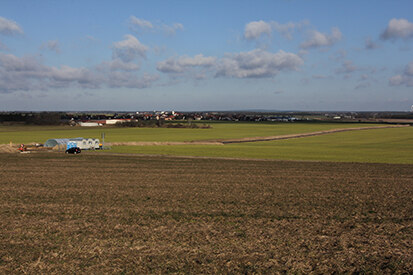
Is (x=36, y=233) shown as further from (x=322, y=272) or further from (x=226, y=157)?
(x=226, y=157)

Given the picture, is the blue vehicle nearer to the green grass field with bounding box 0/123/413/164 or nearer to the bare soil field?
the green grass field with bounding box 0/123/413/164

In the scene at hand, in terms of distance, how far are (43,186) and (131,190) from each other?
574 cm

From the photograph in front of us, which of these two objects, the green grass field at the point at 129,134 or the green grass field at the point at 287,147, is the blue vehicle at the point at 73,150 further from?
the green grass field at the point at 129,134

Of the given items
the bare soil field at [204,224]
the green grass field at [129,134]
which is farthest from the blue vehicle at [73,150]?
the green grass field at [129,134]

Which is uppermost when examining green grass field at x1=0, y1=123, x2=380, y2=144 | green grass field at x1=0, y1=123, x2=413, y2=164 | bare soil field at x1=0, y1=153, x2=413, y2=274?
bare soil field at x1=0, y1=153, x2=413, y2=274

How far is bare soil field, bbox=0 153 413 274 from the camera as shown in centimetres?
1212

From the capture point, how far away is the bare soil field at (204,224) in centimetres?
1212

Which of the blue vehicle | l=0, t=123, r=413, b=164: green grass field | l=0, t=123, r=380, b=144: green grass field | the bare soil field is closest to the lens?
the bare soil field

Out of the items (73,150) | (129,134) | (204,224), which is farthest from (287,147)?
(204,224)

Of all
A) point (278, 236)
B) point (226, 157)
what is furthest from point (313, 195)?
point (226, 157)

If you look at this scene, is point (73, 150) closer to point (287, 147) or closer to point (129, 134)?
point (287, 147)

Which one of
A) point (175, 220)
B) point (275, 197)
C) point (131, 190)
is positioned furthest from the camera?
point (131, 190)

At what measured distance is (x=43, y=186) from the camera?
82.6 feet

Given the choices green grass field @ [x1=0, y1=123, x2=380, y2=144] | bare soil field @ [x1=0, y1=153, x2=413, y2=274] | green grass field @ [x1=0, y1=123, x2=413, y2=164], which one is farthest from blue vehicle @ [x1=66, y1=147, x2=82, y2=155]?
green grass field @ [x1=0, y1=123, x2=380, y2=144]
